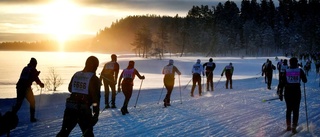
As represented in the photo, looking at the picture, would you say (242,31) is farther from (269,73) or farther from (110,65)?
(110,65)

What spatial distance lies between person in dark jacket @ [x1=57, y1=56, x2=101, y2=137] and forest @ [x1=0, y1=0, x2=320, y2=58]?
2639 inches

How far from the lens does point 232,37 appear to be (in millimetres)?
98062

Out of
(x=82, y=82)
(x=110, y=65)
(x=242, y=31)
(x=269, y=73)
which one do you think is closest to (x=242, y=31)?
(x=242, y=31)

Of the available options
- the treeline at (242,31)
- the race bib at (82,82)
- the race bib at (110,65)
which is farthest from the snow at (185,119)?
the treeline at (242,31)

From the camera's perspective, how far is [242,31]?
101500 mm

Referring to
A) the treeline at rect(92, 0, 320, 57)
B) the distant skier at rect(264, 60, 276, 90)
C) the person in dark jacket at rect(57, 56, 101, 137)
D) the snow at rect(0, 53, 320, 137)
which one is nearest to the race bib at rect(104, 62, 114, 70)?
the snow at rect(0, 53, 320, 137)

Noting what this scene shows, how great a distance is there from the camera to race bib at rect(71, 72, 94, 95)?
5.57m

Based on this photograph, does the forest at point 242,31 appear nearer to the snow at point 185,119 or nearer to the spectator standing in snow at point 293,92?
the snow at point 185,119

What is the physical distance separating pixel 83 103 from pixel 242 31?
101 metres

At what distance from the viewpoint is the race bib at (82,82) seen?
219 inches

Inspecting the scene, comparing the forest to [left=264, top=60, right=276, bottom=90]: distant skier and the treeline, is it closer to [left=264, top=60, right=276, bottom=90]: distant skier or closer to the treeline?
the treeline

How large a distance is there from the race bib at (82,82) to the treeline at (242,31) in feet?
231

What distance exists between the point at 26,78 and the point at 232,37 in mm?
94090

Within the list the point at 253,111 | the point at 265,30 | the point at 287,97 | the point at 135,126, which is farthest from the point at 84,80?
the point at 265,30
